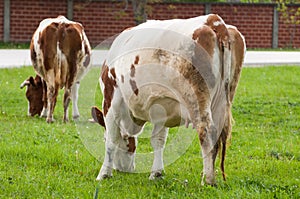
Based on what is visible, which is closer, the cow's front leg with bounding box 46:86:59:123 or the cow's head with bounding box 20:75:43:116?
the cow's front leg with bounding box 46:86:59:123

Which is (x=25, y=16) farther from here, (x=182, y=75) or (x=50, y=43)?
(x=182, y=75)

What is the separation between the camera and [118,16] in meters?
30.1

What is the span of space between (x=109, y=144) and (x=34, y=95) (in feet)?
19.1

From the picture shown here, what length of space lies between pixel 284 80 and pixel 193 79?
11673 mm

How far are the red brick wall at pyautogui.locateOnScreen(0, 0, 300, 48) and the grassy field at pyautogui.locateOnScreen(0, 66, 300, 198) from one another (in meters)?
17.5

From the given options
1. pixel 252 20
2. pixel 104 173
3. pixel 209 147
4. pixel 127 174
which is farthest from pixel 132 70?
pixel 252 20

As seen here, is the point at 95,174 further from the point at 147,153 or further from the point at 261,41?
the point at 261,41

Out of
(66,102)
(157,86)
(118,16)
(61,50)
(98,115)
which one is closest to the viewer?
(157,86)

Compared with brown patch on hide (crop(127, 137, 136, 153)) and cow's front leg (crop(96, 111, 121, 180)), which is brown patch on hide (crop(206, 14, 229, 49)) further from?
brown patch on hide (crop(127, 137, 136, 153))

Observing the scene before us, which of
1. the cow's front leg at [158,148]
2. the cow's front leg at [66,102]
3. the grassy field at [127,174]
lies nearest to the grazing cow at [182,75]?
the cow's front leg at [158,148]

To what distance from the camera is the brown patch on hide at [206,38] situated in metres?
6.10

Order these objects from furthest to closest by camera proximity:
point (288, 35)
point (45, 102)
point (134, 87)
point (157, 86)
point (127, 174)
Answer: point (288, 35) < point (45, 102) < point (127, 174) < point (134, 87) < point (157, 86)

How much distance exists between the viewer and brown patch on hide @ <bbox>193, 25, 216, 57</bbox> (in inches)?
240

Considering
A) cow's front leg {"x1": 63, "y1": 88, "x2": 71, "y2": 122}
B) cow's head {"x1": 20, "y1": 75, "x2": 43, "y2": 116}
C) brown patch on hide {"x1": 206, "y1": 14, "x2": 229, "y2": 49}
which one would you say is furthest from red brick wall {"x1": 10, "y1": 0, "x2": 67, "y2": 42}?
brown patch on hide {"x1": 206, "y1": 14, "x2": 229, "y2": 49}
